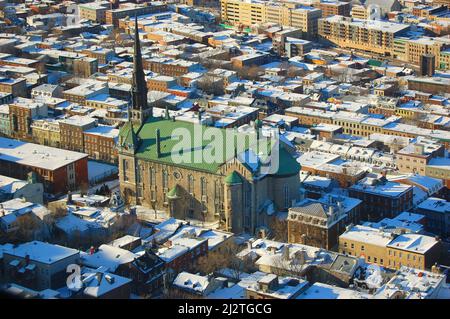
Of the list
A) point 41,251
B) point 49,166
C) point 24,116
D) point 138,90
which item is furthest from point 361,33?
point 41,251

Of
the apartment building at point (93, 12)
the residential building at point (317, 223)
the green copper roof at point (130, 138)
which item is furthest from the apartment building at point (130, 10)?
the residential building at point (317, 223)

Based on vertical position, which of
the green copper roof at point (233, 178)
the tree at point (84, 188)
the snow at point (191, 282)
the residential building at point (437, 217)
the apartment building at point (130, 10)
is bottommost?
the residential building at point (437, 217)

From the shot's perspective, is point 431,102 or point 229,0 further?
point 229,0

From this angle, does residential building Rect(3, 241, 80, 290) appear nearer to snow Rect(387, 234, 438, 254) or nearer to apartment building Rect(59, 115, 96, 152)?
snow Rect(387, 234, 438, 254)

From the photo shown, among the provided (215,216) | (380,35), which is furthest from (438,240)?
(380,35)

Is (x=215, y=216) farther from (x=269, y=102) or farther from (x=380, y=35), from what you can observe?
(x=380, y=35)

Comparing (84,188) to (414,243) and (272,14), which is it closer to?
(414,243)

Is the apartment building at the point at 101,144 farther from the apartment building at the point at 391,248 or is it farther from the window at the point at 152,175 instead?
the apartment building at the point at 391,248
